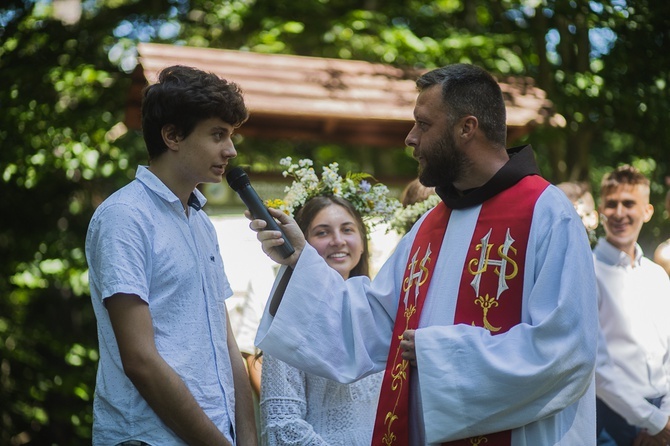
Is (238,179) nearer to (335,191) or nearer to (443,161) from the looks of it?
(443,161)

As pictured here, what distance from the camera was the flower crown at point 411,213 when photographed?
15.4ft

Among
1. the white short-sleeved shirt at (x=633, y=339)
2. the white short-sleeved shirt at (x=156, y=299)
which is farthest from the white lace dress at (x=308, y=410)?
the white short-sleeved shirt at (x=633, y=339)

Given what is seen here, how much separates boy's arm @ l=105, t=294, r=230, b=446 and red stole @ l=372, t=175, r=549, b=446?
78cm

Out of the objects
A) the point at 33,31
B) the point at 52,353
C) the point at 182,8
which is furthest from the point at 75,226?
Answer: the point at 182,8

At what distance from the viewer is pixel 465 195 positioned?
3.16m

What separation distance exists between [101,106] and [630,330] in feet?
15.6

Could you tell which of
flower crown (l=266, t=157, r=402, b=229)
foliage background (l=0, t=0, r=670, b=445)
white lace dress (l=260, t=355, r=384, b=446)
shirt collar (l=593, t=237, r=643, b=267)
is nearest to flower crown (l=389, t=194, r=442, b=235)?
flower crown (l=266, t=157, r=402, b=229)

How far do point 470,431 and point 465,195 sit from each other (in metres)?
0.88

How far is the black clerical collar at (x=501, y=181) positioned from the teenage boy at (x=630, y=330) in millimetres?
2119

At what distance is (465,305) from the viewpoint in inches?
116

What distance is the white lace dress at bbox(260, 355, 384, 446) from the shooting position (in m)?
3.31

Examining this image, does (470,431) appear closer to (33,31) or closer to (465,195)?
(465,195)

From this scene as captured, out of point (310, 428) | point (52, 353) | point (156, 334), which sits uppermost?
point (156, 334)

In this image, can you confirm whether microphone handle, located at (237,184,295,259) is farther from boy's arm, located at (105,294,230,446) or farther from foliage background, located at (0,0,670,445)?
foliage background, located at (0,0,670,445)
